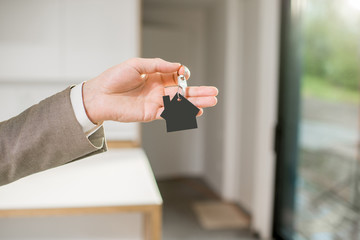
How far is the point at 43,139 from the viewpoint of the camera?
522 millimetres

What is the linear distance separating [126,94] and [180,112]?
4.4 inches

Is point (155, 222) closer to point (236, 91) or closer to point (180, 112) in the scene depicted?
point (180, 112)

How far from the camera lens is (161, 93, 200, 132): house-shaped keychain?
455mm

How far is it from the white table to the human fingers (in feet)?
2.26

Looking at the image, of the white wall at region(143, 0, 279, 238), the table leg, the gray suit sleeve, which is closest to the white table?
the table leg

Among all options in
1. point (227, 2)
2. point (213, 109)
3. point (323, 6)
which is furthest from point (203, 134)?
point (323, 6)

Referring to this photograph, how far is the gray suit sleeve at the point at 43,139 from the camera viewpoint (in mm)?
516

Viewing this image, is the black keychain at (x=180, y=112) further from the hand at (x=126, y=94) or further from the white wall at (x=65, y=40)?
the white wall at (x=65, y=40)

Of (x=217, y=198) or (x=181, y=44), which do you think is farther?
(x=181, y=44)

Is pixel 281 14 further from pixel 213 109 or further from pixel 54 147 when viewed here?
pixel 54 147

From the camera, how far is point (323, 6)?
6.03 feet

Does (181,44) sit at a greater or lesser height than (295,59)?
greater

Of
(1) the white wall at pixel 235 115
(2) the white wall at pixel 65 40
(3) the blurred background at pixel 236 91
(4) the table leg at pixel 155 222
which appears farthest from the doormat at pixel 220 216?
(2) the white wall at pixel 65 40

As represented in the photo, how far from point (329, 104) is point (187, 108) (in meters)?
1.58
